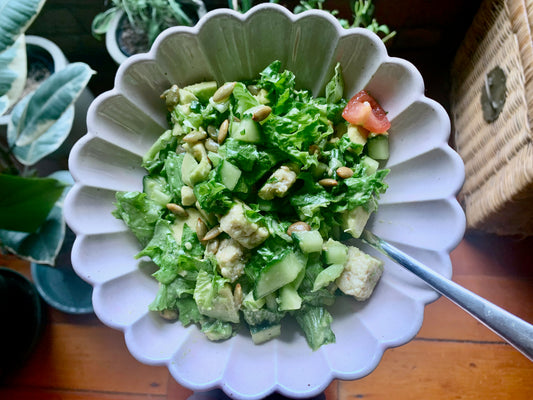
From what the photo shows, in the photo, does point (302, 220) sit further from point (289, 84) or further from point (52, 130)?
point (52, 130)

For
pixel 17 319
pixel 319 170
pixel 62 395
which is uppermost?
pixel 319 170

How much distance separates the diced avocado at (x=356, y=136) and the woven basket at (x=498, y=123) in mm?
452

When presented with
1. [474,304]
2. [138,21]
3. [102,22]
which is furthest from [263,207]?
[102,22]

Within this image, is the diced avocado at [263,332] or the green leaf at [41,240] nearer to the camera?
the diced avocado at [263,332]

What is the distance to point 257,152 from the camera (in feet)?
3.34

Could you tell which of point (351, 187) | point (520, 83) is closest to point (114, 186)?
point (351, 187)

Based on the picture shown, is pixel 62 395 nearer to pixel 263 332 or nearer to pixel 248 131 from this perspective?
pixel 263 332

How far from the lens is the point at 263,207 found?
103 cm

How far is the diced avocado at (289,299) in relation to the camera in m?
0.97

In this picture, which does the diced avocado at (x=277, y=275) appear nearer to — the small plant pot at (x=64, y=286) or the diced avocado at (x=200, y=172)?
the diced avocado at (x=200, y=172)

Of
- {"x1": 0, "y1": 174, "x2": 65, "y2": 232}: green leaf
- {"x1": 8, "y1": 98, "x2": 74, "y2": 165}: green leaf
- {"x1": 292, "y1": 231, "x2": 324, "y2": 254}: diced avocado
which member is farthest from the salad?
{"x1": 8, "y1": 98, "x2": 74, "y2": 165}: green leaf

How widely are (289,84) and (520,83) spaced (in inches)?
25.7

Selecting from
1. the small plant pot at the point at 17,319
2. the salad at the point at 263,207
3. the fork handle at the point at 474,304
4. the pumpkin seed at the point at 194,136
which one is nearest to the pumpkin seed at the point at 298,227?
the salad at the point at 263,207

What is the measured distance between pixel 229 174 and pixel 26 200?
59cm
